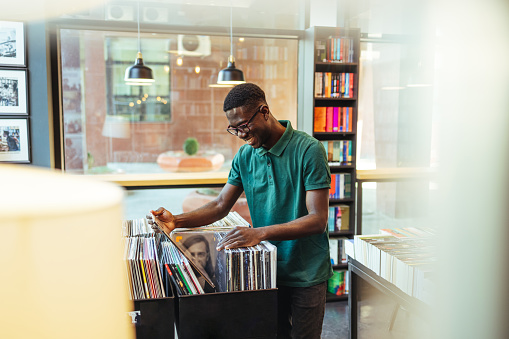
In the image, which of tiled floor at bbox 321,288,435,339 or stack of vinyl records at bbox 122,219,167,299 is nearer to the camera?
stack of vinyl records at bbox 122,219,167,299

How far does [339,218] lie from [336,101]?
114cm

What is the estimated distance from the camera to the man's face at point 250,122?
5.53 ft

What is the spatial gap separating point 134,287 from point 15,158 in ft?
10.0

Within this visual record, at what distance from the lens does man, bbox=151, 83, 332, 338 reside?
66.2 inches

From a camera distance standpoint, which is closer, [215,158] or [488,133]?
[488,133]

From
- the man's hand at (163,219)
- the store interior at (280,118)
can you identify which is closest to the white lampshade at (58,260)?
the store interior at (280,118)

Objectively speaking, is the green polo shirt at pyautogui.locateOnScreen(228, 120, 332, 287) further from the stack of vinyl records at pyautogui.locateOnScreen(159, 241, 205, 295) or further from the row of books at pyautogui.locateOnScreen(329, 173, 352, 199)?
the row of books at pyautogui.locateOnScreen(329, 173, 352, 199)

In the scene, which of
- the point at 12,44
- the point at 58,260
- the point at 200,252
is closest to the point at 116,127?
the point at 12,44

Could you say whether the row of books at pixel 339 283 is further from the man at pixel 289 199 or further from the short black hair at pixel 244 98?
the short black hair at pixel 244 98

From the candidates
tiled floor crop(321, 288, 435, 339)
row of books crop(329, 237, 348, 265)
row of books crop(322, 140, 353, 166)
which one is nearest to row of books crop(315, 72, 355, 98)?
row of books crop(322, 140, 353, 166)

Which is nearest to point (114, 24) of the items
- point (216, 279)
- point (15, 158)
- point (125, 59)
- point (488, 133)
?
point (125, 59)

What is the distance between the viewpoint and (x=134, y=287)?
1323 mm

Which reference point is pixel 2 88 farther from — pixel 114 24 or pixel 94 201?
pixel 94 201

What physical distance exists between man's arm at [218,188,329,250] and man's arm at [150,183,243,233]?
0.34m
